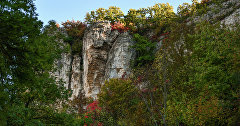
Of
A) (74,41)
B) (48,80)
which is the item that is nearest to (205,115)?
(48,80)

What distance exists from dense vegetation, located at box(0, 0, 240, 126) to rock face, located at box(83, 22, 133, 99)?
5.02 feet

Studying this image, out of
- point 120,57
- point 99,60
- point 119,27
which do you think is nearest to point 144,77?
point 120,57

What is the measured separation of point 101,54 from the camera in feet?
94.4

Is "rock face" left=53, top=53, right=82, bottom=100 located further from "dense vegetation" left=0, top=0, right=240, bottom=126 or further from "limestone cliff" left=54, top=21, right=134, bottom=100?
"dense vegetation" left=0, top=0, right=240, bottom=126

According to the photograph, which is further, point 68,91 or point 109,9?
point 109,9

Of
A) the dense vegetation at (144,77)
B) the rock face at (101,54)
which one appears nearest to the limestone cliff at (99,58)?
the rock face at (101,54)

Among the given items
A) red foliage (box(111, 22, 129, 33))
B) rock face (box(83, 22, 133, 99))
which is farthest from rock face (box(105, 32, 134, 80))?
red foliage (box(111, 22, 129, 33))

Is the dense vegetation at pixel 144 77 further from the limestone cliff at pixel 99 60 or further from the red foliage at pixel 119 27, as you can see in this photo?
the limestone cliff at pixel 99 60

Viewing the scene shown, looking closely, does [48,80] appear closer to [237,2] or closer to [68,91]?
[68,91]

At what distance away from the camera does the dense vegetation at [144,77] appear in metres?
4.27

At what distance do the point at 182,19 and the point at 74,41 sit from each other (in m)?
18.4

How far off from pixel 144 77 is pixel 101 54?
15.3 m

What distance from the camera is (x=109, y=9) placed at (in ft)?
102

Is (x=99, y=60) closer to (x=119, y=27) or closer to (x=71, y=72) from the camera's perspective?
(x=71, y=72)
